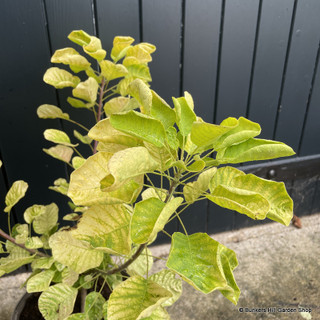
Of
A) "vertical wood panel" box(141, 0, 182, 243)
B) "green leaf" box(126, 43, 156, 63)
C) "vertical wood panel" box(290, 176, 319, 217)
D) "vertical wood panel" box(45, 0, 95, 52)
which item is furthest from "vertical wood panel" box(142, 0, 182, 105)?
"vertical wood panel" box(290, 176, 319, 217)

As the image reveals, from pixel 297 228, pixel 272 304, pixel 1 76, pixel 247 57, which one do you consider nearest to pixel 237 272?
pixel 272 304

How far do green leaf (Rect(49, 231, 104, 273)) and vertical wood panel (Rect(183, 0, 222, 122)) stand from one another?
854mm

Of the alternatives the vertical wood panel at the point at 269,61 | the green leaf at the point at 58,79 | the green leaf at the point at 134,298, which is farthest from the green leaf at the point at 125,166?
the vertical wood panel at the point at 269,61

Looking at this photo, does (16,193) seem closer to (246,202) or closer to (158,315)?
(158,315)

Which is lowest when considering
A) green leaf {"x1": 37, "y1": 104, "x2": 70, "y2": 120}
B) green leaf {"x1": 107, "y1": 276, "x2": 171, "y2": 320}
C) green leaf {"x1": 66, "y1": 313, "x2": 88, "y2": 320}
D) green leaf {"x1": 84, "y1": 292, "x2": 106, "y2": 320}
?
green leaf {"x1": 84, "y1": 292, "x2": 106, "y2": 320}

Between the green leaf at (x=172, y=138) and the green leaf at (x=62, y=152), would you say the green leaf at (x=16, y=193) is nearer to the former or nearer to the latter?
the green leaf at (x=62, y=152)

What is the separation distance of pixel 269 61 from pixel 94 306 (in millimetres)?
1248

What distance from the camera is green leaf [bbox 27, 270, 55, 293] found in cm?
73

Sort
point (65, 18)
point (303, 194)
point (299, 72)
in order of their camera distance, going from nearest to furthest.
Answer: point (65, 18), point (299, 72), point (303, 194)

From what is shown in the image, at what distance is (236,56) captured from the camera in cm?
128

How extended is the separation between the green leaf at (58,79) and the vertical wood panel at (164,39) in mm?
428

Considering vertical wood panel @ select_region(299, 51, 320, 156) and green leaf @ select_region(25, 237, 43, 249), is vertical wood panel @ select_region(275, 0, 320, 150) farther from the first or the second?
green leaf @ select_region(25, 237, 43, 249)

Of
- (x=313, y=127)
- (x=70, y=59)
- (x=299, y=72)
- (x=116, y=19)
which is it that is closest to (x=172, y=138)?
(x=70, y=59)

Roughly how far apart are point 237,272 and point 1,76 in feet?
4.44
